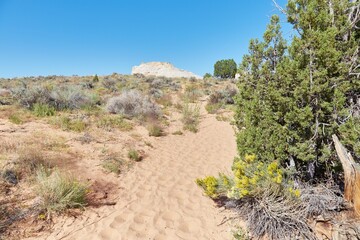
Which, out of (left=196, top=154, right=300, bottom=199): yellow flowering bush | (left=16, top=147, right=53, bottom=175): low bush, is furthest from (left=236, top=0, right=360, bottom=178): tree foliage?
(left=16, top=147, right=53, bottom=175): low bush

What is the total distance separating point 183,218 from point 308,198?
6.40 feet

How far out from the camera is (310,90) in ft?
9.54

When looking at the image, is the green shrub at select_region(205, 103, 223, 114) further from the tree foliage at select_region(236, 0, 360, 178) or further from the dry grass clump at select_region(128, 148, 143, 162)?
the tree foliage at select_region(236, 0, 360, 178)

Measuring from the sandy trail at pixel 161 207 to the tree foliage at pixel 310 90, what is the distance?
4.95ft

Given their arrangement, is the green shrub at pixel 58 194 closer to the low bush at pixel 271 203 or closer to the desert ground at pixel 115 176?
the desert ground at pixel 115 176

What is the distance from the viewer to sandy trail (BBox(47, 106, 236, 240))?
321cm

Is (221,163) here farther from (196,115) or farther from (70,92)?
(70,92)

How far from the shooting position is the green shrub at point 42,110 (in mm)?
8367

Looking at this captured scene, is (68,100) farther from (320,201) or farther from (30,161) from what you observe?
(320,201)

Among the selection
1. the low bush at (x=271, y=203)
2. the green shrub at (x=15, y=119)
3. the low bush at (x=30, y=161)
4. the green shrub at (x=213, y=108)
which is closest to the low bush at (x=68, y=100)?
the green shrub at (x=15, y=119)

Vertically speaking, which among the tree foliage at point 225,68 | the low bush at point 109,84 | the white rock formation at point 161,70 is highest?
the white rock formation at point 161,70

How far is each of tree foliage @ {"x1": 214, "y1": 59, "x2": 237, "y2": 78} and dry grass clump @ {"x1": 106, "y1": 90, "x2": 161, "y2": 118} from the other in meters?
29.1

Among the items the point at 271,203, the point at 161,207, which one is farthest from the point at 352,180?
the point at 161,207

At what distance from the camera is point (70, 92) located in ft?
33.4
